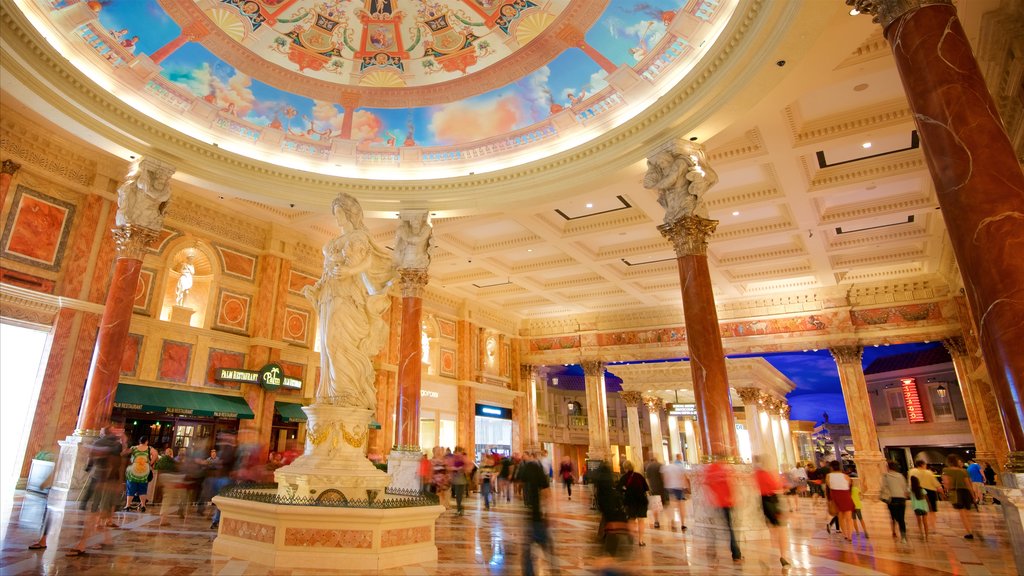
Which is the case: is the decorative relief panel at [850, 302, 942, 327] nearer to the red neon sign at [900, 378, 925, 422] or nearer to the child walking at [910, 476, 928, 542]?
the red neon sign at [900, 378, 925, 422]

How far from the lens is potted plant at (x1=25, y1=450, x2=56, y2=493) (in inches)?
362

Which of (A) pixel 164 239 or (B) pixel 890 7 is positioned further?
(A) pixel 164 239

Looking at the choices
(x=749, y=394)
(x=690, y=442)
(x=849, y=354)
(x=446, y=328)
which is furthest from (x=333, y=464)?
(x=690, y=442)

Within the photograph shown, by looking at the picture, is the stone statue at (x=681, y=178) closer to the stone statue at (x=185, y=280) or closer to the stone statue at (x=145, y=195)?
the stone statue at (x=145, y=195)

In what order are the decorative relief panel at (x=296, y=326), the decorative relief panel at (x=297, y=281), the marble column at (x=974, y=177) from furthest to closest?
the decorative relief panel at (x=297, y=281), the decorative relief panel at (x=296, y=326), the marble column at (x=974, y=177)

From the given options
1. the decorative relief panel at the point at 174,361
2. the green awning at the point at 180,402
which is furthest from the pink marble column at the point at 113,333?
the decorative relief panel at the point at 174,361

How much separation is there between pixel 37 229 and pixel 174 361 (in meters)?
3.68

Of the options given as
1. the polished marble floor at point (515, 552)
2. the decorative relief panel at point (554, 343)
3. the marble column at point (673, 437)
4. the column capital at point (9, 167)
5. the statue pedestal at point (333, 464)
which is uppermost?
the column capital at point (9, 167)

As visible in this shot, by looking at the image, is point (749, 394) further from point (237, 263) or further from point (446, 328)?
point (237, 263)

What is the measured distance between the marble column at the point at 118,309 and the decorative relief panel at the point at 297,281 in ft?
14.3

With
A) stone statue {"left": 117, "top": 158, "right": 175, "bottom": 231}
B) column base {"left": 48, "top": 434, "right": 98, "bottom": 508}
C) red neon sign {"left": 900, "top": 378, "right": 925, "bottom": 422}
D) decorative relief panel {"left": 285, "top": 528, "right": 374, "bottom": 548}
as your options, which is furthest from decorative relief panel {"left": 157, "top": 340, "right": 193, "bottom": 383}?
red neon sign {"left": 900, "top": 378, "right": 925, "bottom": 422}

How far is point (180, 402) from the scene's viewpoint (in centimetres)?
1198

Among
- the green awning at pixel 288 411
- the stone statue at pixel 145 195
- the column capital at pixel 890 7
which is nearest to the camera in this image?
the column capital at pixel 890 7

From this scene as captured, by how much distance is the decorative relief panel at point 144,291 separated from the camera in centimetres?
1191
